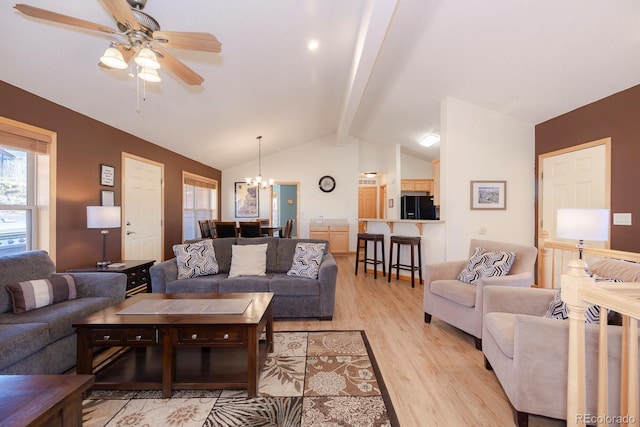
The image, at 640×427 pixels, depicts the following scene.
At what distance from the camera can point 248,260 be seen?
136 inches

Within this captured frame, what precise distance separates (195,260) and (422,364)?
2.59 metres

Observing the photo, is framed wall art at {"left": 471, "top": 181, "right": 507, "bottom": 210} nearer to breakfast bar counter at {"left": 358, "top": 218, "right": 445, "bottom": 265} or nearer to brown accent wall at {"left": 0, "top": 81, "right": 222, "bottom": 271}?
breakfast bar counter at {"left": 358, "top": 218, "right": 445, "bottom": 265}

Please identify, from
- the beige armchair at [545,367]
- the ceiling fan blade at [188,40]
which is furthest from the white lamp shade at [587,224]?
the ceiling fan blade at [188,40]

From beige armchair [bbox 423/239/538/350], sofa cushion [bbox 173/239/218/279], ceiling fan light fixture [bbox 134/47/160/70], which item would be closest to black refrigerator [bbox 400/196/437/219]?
beige armchair [bbox 423/239/538/350]

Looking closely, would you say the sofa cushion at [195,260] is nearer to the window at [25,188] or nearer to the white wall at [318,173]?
the window at [25,188]

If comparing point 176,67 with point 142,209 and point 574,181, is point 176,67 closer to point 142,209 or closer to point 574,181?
point 142,209

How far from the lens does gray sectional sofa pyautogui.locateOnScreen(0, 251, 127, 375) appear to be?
177 cm

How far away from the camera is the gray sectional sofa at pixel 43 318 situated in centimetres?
177

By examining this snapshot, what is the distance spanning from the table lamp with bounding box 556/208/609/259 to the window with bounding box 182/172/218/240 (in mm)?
6095

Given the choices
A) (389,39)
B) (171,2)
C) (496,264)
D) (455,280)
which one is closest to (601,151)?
(496,264)

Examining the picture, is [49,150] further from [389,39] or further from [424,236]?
[424,236]

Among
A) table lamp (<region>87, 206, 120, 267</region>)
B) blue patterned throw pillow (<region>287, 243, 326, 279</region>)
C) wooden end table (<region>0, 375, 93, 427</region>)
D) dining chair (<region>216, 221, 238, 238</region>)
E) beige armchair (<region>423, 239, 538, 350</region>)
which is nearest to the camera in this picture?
wooden end table (<region>0, 375, 93, 427</region>)

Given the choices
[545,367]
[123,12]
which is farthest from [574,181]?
[123,12]

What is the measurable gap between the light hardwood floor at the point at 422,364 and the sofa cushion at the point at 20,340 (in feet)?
6.00
